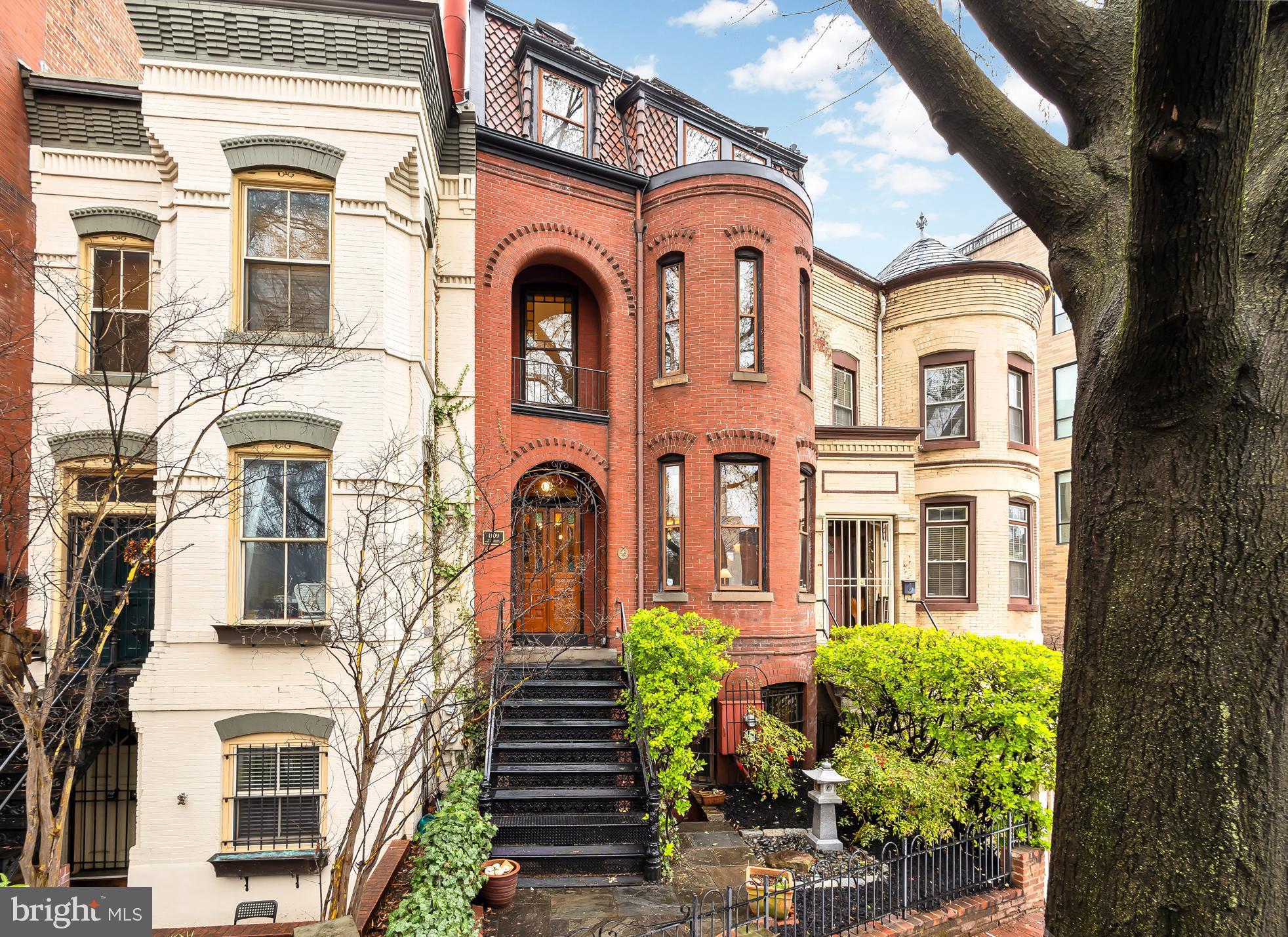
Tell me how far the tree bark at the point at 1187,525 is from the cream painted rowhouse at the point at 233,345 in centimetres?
662

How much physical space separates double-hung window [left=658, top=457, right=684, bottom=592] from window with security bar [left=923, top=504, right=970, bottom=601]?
6259 mm

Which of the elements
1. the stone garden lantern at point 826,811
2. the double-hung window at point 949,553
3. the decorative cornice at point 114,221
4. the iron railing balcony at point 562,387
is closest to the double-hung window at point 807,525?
the double-hung window at point 949,553

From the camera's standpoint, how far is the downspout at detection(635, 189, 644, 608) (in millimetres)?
11531

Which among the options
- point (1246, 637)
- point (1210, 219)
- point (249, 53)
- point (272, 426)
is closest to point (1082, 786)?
point (1246, 637)

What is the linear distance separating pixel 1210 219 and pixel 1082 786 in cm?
253

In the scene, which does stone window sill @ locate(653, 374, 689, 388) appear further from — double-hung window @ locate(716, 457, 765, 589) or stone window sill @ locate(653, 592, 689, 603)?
stone window sill @ locate(653, 592, 689, 603)

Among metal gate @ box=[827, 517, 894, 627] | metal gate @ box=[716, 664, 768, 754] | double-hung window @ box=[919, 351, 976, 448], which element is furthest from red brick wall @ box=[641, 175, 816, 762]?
double-hung window @ box=[919, 351, 976, 448]

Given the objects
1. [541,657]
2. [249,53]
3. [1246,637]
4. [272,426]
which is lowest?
[541,657]

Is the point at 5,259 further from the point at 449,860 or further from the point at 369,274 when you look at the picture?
the point at 449,860

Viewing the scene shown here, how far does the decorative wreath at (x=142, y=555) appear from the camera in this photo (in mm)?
5227

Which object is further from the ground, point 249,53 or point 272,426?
point 249,53

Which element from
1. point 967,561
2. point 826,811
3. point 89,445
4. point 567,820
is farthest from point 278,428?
point 967,561

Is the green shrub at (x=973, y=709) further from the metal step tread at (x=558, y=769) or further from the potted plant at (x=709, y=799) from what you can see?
→ the metal step tread at (x=558, y=769)

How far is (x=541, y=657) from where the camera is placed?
994 centimetres
